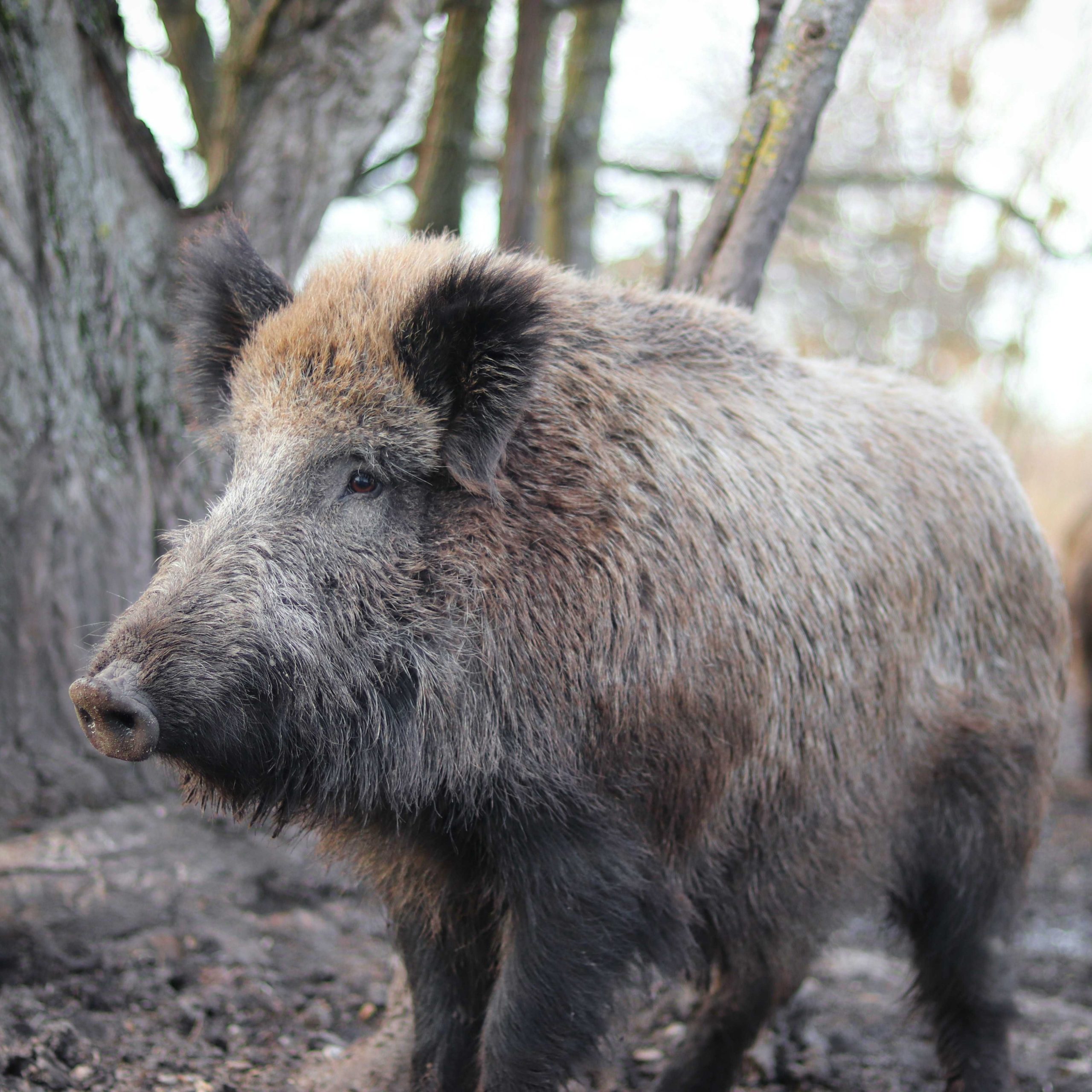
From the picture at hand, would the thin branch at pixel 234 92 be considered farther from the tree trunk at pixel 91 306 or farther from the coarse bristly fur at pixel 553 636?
the coarse bristly fur at pixel 553 636

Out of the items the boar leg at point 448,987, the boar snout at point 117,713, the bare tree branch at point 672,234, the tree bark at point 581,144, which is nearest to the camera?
the boar snout at point 117,713

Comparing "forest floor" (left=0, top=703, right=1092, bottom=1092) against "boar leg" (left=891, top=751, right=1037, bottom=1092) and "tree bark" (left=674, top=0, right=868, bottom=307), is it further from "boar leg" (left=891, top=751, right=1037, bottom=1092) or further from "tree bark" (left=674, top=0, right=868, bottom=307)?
"tree bark" (left=674, top=0, right=868, bottom=307)

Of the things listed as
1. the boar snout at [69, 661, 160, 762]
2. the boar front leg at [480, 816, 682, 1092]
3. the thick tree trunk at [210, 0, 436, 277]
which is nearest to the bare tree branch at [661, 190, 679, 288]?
the thick tree trunk at [210, 0, 436, 277]

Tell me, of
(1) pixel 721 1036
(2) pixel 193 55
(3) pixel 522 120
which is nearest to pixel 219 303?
(3) pixel 522 120

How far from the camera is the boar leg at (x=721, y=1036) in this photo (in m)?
3.46

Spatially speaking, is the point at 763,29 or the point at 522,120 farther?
the point at 522,120

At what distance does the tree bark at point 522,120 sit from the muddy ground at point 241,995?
309cm

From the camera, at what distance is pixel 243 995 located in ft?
11.5

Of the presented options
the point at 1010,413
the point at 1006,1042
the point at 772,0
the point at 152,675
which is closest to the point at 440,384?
the point at 152,675

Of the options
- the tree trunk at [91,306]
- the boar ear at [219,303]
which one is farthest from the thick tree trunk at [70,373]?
the boar ear at [219,303]

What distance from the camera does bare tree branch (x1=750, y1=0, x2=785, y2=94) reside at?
396 cm

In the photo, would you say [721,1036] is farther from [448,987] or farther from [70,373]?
[70,373]

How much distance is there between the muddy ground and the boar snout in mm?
904

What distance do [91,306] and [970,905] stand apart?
372cm
